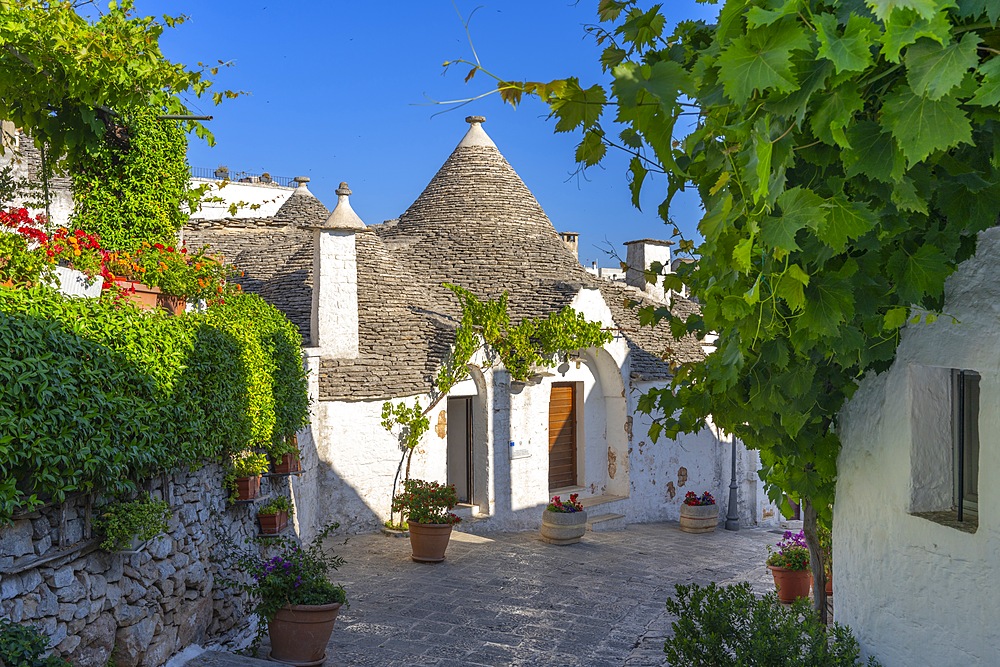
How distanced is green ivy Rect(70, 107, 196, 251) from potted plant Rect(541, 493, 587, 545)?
27.4 ft

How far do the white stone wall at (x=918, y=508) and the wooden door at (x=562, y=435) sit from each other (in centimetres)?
1189

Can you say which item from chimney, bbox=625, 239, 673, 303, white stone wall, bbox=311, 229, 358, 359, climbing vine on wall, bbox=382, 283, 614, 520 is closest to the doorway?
climbing vine on wall, bbox=382, 283, 614, 520

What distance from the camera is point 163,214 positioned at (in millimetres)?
8430

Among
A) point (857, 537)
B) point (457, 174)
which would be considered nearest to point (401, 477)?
point (457, 174)

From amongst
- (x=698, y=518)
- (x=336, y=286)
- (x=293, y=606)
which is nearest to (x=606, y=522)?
(x=698, y=518)

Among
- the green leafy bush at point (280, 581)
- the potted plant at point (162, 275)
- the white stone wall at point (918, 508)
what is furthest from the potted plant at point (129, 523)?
the white stone wall at point (918, 508)

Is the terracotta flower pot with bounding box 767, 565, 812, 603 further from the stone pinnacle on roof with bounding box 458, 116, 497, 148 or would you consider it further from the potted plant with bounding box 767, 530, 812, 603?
the stone pinnacle on roof with bounding box 458, 116, 497, 148

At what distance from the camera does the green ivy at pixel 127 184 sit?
8211 mm

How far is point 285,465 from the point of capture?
9609 mm

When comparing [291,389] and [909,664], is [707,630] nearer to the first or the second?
[909,664]

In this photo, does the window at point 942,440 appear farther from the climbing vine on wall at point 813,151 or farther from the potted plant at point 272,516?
the potted plant at point 272,516

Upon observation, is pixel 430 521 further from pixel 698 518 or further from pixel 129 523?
pixel 129 523

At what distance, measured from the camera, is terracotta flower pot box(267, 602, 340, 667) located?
744 centimetres

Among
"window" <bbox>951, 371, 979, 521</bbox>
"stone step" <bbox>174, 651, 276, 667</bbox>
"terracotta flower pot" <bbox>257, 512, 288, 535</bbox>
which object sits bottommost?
"stone step" <bbox>174, 651, 276, 667</bbox>
